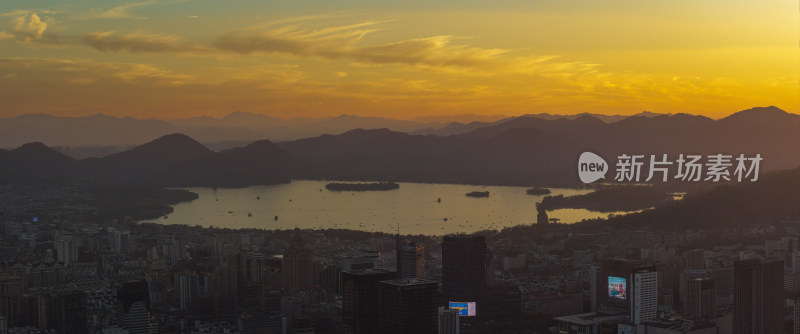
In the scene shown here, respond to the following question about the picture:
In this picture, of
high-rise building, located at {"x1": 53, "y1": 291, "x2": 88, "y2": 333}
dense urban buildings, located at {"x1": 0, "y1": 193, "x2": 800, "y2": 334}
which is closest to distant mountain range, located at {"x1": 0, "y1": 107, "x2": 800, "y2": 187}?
dense urban buildings, located at {"x1": 0, "y1": 193, "x2": 800, "y2": 334}

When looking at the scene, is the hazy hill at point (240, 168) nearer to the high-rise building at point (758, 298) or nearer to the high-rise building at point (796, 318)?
the high-rise building at point (758, 298)

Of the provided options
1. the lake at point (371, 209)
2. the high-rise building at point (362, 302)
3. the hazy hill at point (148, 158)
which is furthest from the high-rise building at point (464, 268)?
the hazy hill at point (148, 158)

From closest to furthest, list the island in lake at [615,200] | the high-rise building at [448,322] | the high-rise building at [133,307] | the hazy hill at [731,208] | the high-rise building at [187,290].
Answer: the high-rise building at [448,322] → the high-rise building at [133,307] → the high-rise building at [187,290] → the hazy hill at [731,208] → the island in lake at [615,200]

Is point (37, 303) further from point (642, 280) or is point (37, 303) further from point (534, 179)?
point (534, 179)

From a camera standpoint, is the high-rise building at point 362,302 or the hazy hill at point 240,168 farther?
the hazy hill at point 240,168

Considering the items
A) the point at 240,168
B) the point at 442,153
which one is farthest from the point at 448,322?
the point at 442,153

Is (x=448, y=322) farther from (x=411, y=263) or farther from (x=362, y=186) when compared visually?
(x=362, y=186)

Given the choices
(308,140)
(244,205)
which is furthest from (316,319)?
(308,140)
